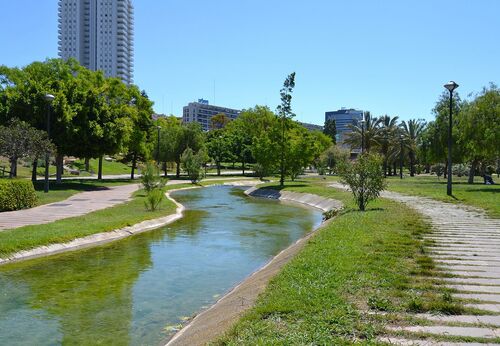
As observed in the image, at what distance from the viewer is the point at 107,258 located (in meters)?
14.5

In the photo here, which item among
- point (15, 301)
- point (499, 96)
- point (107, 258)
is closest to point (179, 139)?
point (499, 96)

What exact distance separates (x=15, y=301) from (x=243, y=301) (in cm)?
525

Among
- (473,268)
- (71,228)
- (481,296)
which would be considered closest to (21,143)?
(71,228)

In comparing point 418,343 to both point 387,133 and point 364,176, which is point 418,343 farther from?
point 387,133

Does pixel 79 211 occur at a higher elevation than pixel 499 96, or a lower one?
lower

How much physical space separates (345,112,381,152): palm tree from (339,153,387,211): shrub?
156 ft

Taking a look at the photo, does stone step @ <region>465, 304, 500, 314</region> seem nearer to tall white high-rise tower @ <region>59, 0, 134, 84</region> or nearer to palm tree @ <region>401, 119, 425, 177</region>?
palm tree @ <region>401, 119, 425, 177</region>

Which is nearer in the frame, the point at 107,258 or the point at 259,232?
the point at 107,258

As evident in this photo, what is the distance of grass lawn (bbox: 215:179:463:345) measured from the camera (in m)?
5.44

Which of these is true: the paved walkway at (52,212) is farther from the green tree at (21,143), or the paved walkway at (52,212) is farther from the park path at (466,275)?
the park path at (466,275)

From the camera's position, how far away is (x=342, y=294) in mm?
7035

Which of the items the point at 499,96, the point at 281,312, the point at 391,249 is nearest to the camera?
the point at 281,312

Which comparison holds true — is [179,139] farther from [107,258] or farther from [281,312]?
[281,312]

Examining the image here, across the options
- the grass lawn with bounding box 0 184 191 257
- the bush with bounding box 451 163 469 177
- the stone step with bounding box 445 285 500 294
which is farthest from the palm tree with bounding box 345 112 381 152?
the stone step with bounding box 445 285 500 294
